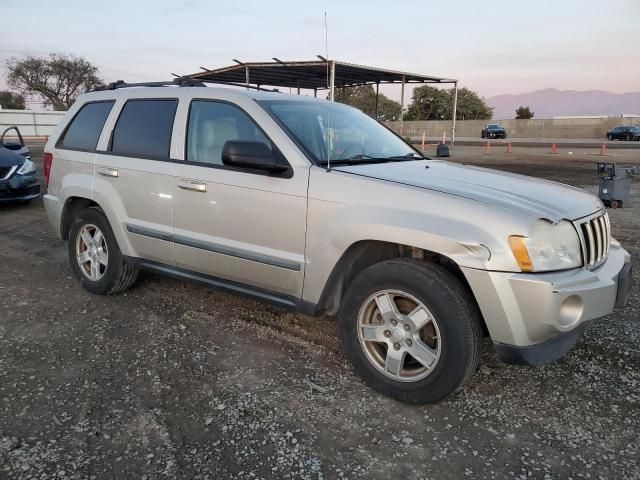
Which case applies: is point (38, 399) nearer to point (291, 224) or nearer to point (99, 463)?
point (99, 463)

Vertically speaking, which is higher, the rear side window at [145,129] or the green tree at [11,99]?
the green tree at [11,99]

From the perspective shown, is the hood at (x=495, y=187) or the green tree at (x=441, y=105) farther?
the green tree at (x=441, y=105)

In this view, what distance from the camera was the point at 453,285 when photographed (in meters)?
2.68

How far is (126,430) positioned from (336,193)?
1.71 m

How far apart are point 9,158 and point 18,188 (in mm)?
498

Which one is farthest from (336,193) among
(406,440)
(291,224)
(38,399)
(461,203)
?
(38,399)

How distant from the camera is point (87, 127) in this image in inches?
179

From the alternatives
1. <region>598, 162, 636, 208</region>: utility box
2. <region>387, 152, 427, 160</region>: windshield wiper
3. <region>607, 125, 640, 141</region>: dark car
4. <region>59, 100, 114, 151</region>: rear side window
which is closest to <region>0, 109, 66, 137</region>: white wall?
<region>59, 100, 114, 151</region>: rear side window

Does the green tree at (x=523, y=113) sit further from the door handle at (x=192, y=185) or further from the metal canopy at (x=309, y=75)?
the door handle at (x=192, y=185)

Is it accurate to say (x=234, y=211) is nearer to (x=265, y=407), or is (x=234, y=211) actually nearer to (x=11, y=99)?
(x=265, y=407)

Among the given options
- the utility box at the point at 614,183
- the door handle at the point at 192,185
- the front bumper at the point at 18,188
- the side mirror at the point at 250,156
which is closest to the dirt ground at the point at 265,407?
the door handle at the point at 192,185

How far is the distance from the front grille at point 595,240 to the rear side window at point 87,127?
150 inches

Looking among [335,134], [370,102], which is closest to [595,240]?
[335,134]

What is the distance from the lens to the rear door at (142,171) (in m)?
3.88
